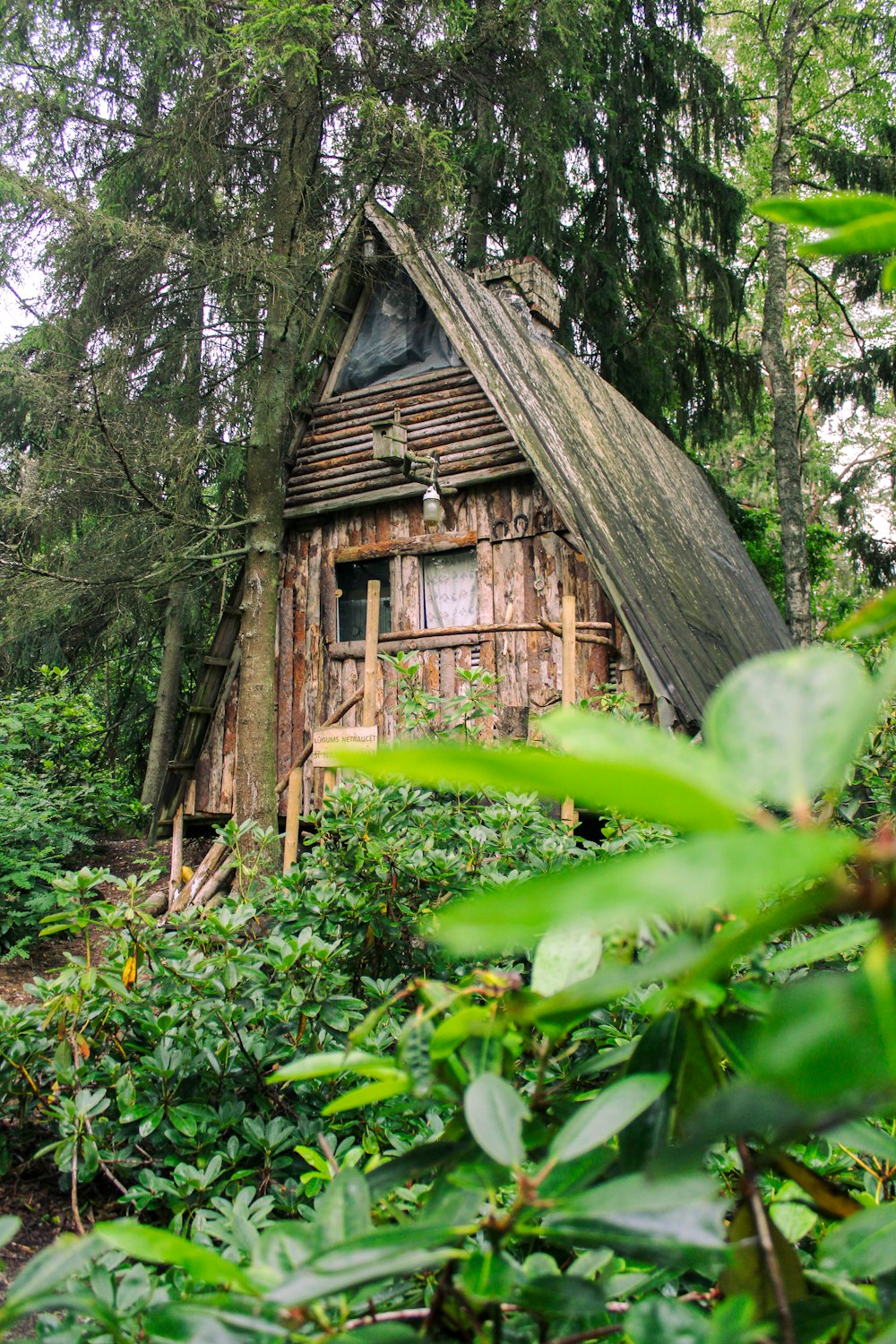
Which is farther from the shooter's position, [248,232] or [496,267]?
[496,267]

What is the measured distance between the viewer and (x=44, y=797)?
10289 millimetres

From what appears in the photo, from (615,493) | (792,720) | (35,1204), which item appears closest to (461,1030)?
(792,720)

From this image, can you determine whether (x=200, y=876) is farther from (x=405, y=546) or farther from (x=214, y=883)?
(x=405, y=546)

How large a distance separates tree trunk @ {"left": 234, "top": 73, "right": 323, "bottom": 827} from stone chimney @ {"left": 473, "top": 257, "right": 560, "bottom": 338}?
144 inches

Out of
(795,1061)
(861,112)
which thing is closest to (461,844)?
(795,1061)

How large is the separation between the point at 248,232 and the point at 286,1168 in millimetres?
9769

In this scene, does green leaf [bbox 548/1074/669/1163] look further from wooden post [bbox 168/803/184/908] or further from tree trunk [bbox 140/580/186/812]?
tree trunk [bbox 140/580/186/812]

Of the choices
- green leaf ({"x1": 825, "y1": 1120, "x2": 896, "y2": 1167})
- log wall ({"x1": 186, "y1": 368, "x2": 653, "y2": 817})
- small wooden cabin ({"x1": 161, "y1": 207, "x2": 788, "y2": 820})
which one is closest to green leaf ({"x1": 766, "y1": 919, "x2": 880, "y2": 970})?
green leaf ({"x1": 825, "y1": 1120, "x2": 896, "y2": 1167})

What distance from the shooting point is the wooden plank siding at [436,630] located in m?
9.55

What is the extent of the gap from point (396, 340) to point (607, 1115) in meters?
11.5

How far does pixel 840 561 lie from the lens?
33.0 m

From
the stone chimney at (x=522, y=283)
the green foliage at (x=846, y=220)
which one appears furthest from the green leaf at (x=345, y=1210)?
the stone chimney at (x=522, y=283)

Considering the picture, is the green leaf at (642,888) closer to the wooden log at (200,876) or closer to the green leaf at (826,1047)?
the green leaf at (826,1047)

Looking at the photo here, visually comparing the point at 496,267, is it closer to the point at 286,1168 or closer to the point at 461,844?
the point at 461,844
